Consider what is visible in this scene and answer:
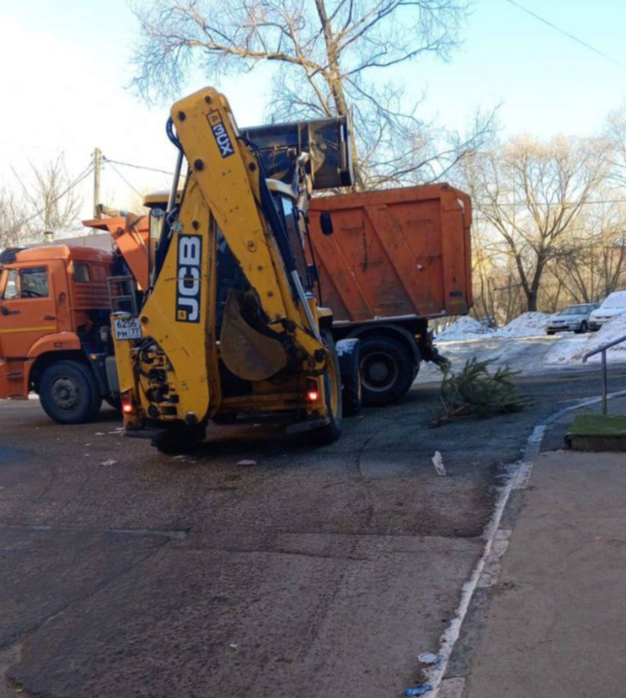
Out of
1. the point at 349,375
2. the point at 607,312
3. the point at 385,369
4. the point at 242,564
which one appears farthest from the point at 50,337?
the point at 607,312

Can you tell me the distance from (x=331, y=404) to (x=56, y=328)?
5777 mm

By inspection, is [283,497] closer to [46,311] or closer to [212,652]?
[212,652]

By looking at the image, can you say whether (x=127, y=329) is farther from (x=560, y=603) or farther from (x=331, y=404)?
(x=560, y=603)

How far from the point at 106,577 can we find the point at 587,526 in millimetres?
3272

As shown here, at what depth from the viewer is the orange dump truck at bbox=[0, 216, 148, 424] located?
12.9 metres

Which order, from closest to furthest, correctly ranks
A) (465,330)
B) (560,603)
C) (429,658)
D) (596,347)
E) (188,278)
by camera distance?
(429,658) → (560,603) → (188,278) → (596,347) → (465,330)

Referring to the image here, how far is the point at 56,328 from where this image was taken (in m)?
12.9

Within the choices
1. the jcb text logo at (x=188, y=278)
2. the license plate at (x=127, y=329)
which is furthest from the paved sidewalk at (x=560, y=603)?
the license plate at (x=127, y=329)

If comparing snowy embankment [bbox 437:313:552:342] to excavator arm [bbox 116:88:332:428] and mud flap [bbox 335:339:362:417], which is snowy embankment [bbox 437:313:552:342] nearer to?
mud flap [bbox 335:339:362:417]

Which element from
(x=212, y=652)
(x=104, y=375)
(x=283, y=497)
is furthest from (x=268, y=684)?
(x=104, y=375)

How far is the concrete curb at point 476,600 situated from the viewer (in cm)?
362

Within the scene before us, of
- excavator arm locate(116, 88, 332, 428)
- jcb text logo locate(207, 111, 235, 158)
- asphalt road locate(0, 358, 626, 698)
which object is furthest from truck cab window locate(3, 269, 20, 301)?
jcb text logo locate(207, 111, 235, 158)

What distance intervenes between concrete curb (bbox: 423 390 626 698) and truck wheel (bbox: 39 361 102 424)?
7921mm

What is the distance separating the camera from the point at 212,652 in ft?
13.4
